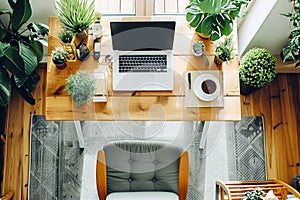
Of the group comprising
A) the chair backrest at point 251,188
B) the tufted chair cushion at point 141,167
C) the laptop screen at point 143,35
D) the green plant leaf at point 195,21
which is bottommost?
the chair backrest at point 251,188

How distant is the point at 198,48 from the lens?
3.08 metres

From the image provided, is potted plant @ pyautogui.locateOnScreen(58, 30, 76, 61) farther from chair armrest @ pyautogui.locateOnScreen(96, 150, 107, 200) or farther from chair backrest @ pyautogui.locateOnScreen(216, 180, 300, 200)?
chair backrest @ pyautogui.locateOnScreen(216, 180, 300, 200)

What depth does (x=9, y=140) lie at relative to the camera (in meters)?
3.71

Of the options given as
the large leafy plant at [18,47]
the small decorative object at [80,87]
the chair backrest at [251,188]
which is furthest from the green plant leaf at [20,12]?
the chair backrest at [251,188]

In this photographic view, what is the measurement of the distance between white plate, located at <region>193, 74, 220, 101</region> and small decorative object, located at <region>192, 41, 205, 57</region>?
171 millimetres

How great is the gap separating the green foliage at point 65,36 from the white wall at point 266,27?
4.57ft

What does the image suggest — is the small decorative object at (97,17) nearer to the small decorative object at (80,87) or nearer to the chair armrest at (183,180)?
the small decorative object at (80,87)

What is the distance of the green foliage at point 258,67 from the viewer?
331cm

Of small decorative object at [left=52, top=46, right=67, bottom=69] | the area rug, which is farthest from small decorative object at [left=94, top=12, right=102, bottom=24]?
A: the area rug

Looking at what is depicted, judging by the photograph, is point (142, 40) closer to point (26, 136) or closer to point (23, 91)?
point (23, 91)

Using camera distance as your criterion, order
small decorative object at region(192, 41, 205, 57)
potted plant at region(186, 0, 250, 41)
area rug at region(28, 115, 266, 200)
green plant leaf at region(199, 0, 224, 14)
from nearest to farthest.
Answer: green plant leaf at region(199, 0, 224, 14) < potted plant at region(186, 0, 250, 41) < small decorative object at region(192, 41, 205, 57) < area rug at region(28, 115, 266, 200)

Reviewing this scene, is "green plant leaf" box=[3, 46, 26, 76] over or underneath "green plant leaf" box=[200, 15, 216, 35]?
underneath

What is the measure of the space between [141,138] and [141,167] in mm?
611

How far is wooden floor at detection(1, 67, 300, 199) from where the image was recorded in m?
3.65
